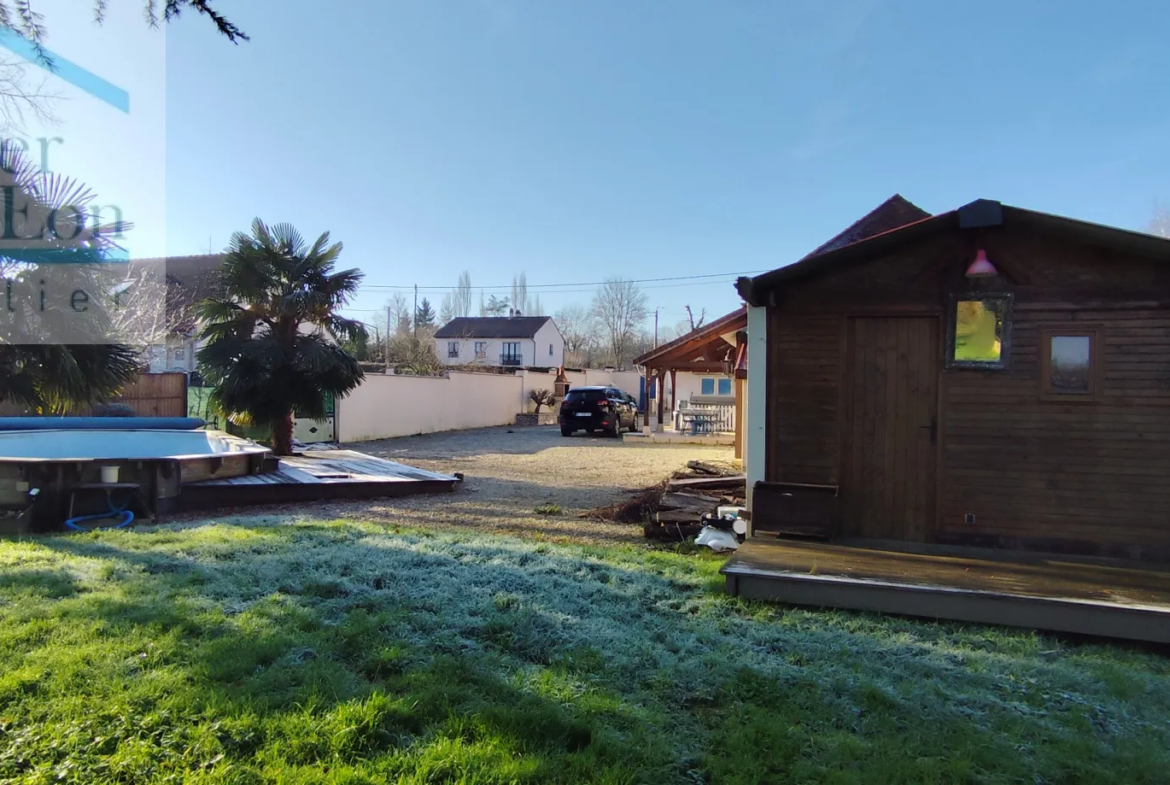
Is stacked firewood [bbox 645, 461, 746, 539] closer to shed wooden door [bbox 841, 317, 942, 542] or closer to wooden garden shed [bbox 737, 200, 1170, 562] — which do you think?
wooden garden shed [bbox 737, 200, 1170, 562]

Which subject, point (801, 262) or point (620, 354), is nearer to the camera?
point (801, 262)

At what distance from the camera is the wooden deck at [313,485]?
295 inches

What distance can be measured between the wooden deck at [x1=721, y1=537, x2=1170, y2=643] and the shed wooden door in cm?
55

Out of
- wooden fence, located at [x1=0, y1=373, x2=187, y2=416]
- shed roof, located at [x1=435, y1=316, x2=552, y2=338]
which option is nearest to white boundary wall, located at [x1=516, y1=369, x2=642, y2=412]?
wooden fence, located at [x1=0, y1=373, x2=187, y2=416]

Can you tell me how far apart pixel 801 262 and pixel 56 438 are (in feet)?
31.2

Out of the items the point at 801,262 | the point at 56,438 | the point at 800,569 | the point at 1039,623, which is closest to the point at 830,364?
the point at 801,262

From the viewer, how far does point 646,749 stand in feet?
7.79

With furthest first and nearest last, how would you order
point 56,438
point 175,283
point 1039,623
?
point 175,283
point 56,438
point 1039,623

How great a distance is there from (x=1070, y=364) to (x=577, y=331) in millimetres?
56576

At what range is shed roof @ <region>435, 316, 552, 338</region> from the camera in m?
48.3

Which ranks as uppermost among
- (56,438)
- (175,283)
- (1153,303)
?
(175,283)

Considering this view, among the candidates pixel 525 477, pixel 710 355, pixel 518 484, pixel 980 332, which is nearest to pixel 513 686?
pixel 980 332

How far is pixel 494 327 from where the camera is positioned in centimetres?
4966

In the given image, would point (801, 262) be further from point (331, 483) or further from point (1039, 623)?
point (331, 483)
